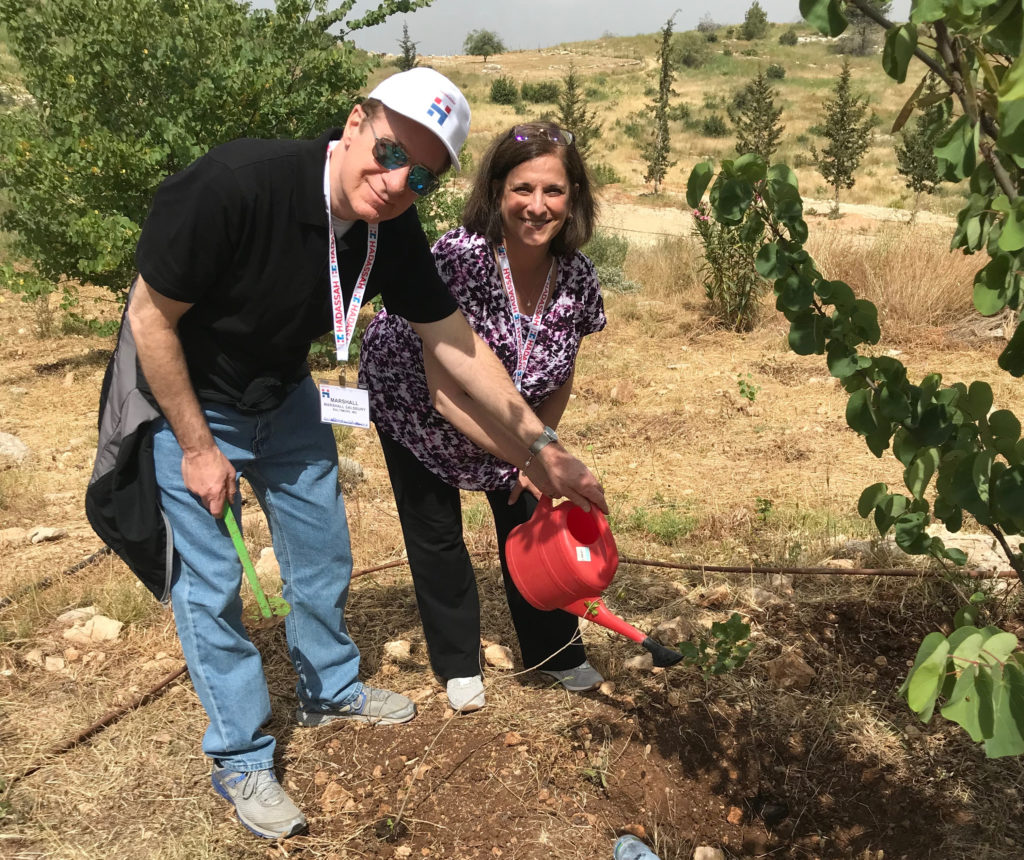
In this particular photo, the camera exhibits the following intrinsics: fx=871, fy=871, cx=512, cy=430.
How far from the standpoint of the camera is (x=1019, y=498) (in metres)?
1.24

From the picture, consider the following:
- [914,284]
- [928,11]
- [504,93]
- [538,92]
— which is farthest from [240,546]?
[538,92]

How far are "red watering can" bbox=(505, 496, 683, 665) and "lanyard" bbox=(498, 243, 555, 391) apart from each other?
1.25 feet

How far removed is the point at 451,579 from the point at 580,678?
0.54 metres

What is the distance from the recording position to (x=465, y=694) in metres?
2.67

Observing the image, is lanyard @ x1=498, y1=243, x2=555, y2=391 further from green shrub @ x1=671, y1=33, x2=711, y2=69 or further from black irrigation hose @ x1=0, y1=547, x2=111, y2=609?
green shrub @ x1=671, y1=33, x2=711, y2=69

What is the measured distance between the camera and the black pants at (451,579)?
8.41ft

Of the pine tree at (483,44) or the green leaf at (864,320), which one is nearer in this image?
the green leaf at (864,320)

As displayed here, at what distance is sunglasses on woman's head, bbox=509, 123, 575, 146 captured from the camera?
229 centimetres

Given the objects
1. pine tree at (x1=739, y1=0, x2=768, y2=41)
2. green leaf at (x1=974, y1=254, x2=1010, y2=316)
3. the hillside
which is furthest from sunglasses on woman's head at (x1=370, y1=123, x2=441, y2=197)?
pine tree at (x1=739, y1=0, x2=768, y2=41)

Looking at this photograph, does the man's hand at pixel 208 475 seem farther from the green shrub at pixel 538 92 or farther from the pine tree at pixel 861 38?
the pine tree at pixel 861 38

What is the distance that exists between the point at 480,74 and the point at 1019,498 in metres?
51.8

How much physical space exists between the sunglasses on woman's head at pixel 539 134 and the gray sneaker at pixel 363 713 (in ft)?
5.53

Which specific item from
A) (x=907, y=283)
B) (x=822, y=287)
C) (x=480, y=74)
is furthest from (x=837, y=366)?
(x=480, y=74)

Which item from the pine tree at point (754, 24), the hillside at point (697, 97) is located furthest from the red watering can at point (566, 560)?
the pine tree at point (754, 24)
